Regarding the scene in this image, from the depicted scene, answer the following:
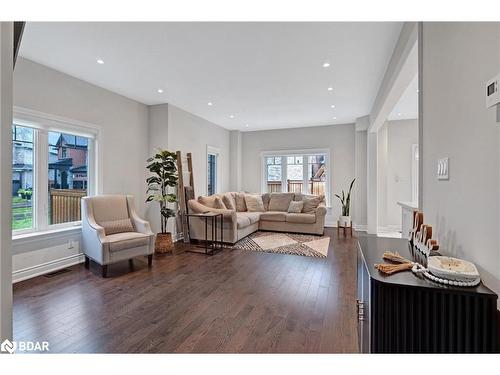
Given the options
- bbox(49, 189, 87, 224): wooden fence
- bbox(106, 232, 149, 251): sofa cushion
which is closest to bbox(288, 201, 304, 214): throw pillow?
bbox(106, 232, 149, 251): sofa cushion

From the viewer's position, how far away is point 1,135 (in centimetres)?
83

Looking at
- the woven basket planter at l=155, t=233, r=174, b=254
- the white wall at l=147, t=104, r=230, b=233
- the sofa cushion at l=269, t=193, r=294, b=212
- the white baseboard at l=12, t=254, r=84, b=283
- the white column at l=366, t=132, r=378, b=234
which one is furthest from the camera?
the sofa cushion at l=269, t=193, r=294, b=212

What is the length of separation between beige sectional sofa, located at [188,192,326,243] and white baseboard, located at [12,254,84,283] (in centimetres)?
202

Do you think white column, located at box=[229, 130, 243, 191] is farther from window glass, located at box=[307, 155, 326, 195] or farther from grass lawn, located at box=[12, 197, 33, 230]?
grass lawn, located at box=[12, 197, 33, 230]

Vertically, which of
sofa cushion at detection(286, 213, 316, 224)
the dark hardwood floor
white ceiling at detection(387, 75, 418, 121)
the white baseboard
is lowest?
the dark hardwood floor

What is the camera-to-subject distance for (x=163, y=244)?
14.4 feet

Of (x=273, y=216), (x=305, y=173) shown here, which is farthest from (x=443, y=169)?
(x=305, y=173)

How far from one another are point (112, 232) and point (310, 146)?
5517 mm

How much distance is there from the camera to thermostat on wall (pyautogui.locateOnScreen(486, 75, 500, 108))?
923 millimetres

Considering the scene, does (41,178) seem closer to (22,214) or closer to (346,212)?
(22,214)

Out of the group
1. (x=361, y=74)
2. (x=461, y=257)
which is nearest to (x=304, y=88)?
(x=361, y=74)

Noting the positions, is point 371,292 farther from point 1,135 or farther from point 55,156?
point 55,156

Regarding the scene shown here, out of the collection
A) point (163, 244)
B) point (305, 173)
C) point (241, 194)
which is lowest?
point (163, 244)
